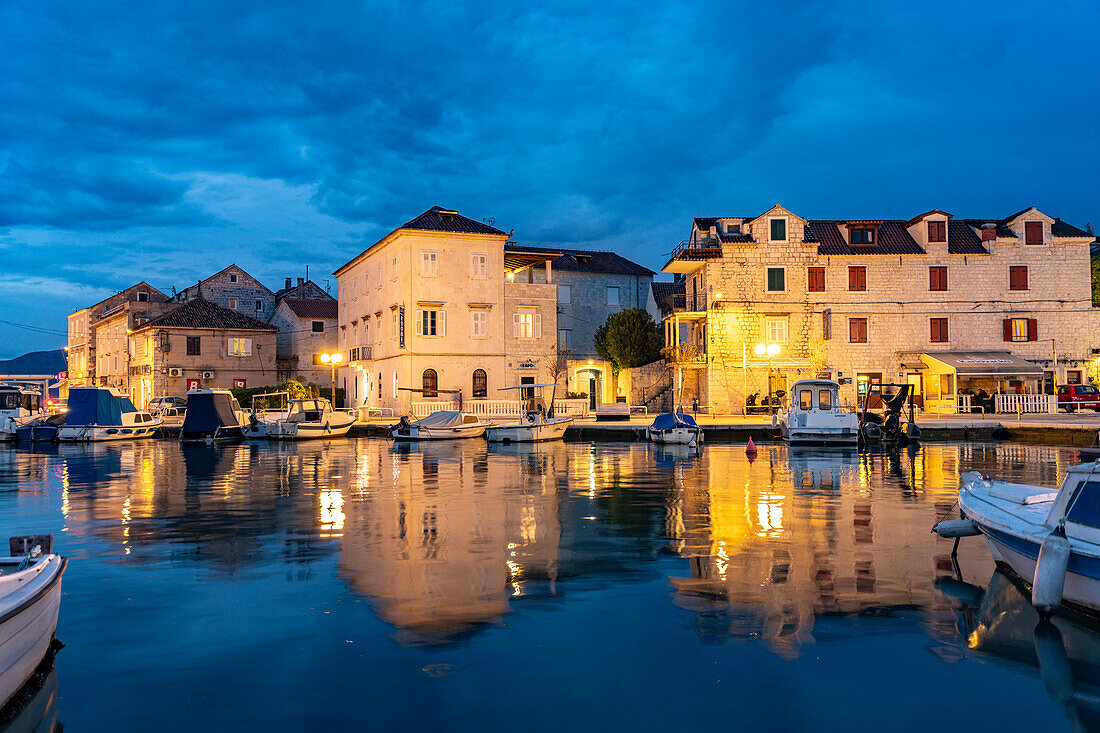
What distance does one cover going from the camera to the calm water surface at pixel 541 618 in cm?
609

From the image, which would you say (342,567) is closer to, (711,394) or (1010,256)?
(711,394)

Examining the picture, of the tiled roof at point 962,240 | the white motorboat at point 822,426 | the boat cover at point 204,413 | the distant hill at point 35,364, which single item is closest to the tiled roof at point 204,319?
the boat cover at point 204,413

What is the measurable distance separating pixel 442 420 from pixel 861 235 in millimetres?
27667

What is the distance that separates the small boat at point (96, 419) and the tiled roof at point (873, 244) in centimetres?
3857

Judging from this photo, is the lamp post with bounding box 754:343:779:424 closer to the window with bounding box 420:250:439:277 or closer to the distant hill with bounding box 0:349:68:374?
the window with bounding box 420:250:439:277

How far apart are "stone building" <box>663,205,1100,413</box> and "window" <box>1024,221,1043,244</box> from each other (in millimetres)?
58

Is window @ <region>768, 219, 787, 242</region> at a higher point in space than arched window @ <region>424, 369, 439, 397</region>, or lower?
higher

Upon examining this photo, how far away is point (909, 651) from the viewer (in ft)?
23.7

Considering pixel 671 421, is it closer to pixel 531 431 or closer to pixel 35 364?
pixel 531 431

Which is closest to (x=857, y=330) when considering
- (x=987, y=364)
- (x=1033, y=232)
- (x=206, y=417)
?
(x=987, y=364)

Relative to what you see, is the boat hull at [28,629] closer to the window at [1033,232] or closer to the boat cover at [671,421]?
the boat cover at [671,421]

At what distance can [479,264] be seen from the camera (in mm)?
46906

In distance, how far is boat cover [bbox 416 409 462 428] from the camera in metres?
36.9

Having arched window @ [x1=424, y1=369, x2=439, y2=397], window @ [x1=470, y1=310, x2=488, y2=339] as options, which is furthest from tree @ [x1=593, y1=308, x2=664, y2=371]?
arched window @ [x1=424, y1=369, x2=439, y2=397]
